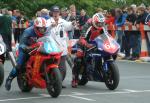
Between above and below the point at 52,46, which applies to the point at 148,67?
below

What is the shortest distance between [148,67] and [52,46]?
7.57m

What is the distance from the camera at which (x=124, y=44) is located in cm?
2361

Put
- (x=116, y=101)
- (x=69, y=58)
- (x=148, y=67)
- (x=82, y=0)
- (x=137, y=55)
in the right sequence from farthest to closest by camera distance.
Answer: (x=82, y=0) → (x=137, y=55) → (x=148, y=67) → (x=69, y=58) → (x=116, y=101)

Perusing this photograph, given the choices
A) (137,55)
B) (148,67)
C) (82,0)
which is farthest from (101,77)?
(82,0)

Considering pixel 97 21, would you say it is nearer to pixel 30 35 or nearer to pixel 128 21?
pixel 30 35

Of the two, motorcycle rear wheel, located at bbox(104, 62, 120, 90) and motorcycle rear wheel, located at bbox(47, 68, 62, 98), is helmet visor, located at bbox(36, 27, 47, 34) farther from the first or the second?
motorcycle rear wheel, located at bbox(104, 62, 120, 90)

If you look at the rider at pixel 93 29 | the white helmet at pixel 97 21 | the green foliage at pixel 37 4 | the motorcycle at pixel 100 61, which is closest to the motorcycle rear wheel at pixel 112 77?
the motorcycle at pixel 100 61

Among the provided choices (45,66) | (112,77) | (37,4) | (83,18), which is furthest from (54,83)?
(37,4)

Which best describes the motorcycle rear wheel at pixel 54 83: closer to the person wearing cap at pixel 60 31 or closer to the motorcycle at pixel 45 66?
the motorcycle at pixel 45 66

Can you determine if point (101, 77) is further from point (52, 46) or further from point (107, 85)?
point (52, 46)

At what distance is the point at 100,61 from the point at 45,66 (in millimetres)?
1812

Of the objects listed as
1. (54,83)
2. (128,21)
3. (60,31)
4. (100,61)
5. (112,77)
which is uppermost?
(60,31)

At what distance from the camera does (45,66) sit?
12891 millimetres

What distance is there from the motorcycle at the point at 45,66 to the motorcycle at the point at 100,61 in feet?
4.74
